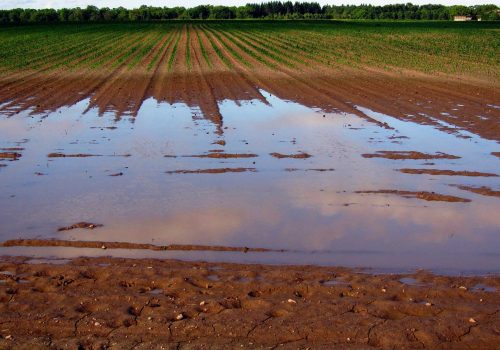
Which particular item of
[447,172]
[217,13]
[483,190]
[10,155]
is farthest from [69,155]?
[217,13]

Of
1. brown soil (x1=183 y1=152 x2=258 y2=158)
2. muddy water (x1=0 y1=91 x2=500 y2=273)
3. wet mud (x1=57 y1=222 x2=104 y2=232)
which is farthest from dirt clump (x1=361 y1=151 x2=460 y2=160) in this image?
wet mud (x1=57 y1=222 x2=104 y2=232)

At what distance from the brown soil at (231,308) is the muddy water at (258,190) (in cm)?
68

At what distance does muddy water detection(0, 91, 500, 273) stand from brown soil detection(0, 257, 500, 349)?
683mm

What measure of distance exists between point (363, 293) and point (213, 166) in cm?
644

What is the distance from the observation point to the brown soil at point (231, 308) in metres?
5.81

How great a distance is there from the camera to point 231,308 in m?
6.47

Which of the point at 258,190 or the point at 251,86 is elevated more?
the point at 258,190

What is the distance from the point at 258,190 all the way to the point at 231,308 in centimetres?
479

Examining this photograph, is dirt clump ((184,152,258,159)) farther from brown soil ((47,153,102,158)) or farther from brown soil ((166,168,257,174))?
brown soil ((47,153,102,158))

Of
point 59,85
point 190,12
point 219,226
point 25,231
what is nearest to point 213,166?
point 219,226

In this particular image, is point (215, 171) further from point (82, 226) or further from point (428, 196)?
point (428, 196)

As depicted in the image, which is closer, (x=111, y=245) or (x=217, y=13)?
(x=111, y=245)

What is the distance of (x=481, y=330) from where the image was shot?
5949 millimetres

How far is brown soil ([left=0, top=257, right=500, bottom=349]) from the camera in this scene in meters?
5.81
